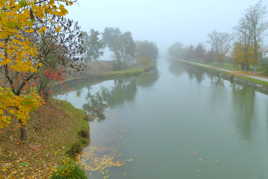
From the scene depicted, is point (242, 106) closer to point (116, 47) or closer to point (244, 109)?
point (244, 109)

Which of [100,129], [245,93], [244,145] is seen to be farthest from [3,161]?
[245,93]

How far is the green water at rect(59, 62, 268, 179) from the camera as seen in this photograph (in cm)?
715

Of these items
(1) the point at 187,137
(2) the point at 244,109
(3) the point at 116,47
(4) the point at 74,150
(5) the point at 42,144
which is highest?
(3) the point at 116,47

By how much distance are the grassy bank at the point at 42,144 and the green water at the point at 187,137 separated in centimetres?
126

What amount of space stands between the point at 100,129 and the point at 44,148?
461cm

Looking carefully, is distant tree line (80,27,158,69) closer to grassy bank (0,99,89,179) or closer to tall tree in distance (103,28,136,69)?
tall tree in distance (103,28,136,69)

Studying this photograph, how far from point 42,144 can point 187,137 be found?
6777 millimetres

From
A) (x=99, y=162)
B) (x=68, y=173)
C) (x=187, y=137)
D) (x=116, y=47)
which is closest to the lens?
(x=68, y=173)

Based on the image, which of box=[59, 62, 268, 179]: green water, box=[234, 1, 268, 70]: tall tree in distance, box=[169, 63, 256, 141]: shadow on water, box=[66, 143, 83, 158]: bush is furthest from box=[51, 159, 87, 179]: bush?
box=[234, 1, 268, 70]: tall tree in distance

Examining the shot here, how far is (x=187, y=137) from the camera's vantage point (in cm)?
1008

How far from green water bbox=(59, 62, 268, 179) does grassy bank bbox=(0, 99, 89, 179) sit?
1.26m

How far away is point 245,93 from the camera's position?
1991 cm

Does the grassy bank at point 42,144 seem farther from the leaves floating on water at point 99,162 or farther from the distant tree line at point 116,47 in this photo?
the distant tree line at point 116,47

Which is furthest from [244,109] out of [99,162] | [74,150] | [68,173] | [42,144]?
[68,173]
